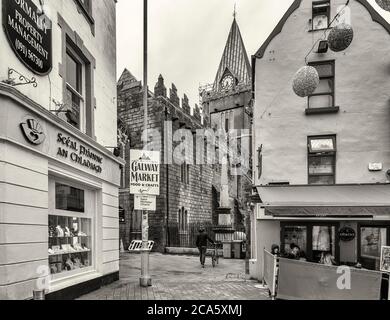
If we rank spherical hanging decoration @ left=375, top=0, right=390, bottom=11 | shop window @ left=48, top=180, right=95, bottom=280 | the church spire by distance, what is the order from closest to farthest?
spherical hanging decoration @ left=375, top=0, right=390, bottom=11
shop window @ left=48, top=180, right=95, bottom=280
the church spire

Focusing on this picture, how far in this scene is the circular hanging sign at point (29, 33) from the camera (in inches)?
A: 272

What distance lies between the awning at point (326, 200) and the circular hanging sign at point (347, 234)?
34.8 inches

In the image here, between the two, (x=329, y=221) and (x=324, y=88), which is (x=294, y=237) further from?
(x=324, y=88)

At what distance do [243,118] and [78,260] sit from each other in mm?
50275

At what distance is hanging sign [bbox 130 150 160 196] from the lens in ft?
37.3

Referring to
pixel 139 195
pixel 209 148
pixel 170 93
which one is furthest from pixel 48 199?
pixel 209 148

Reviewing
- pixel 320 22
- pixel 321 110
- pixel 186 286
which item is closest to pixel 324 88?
pixel 321 110

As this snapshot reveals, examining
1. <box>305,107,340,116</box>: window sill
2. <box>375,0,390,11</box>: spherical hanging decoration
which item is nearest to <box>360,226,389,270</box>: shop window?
<box>305,107,340,116</box>: window sill

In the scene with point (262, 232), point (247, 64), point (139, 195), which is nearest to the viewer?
point (139, 195)

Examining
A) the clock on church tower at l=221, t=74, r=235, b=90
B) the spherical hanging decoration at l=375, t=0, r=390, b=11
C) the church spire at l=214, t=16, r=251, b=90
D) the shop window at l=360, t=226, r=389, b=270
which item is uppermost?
the church spire at l=214, t=16, r=251, b=90

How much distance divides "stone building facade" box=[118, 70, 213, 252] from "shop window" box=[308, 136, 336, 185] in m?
13.4

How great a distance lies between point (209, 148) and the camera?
36312 mm

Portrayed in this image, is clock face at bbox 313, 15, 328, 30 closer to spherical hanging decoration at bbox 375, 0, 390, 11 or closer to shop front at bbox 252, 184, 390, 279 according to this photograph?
shop front at bbox 252, 184, 390, 279

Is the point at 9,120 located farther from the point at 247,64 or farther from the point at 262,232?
the point at 247,64
